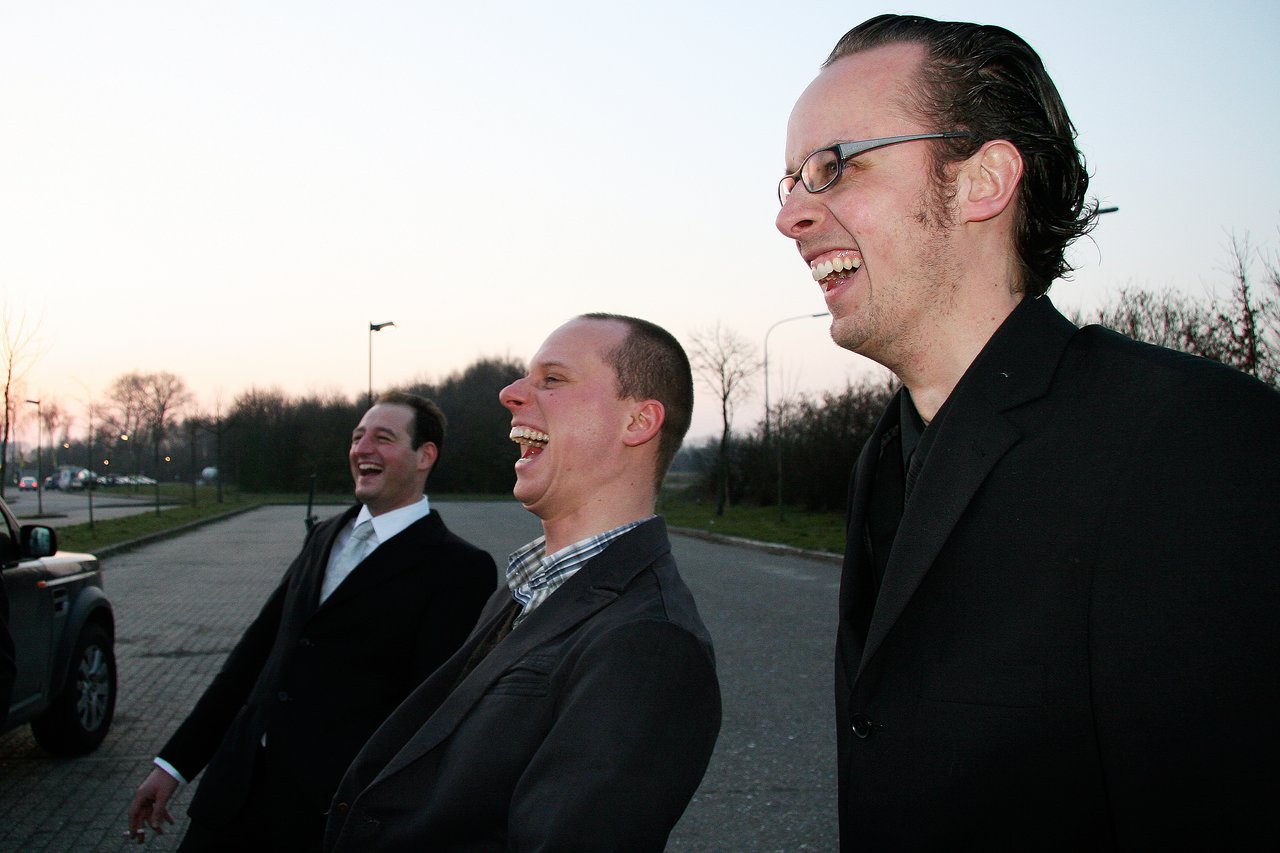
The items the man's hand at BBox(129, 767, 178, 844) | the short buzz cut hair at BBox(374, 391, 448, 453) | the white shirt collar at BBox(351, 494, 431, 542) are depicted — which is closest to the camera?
the man's hand at BBox(129, 767, 178, 844)

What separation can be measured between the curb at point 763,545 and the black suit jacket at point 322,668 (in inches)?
470

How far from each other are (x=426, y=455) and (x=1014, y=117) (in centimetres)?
321

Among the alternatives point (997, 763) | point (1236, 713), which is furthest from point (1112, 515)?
point (997, 763)

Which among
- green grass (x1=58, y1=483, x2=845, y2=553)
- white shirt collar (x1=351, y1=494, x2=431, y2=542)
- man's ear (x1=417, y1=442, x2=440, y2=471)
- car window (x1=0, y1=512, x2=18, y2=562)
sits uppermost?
man's ear (x1=417, y1=442, x2=440, y2=471)

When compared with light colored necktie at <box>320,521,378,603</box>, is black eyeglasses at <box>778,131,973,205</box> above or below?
above

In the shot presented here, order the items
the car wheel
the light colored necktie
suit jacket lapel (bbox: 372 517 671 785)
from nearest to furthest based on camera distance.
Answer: suit jacket lapel (bbox: 372 517 671 785) → the light colored necktie → the car wheel

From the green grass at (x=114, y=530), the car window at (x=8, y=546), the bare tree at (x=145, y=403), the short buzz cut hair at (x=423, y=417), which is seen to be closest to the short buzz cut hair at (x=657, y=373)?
the short buzz cut hair at (x=423, y=417)

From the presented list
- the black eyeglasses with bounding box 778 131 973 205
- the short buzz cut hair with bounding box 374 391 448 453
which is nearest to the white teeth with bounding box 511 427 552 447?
the black eyeglasses with bounding box 778 131 973 205

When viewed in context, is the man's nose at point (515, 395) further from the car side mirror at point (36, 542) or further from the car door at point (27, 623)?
the car door at point (27, 623)

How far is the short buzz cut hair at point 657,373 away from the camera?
2.42 meters

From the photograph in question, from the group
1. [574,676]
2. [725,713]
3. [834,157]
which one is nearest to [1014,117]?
[834,157]

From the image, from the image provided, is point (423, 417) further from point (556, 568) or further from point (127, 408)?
point (127, 408)

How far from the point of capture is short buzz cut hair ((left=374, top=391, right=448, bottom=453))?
4.33 meters

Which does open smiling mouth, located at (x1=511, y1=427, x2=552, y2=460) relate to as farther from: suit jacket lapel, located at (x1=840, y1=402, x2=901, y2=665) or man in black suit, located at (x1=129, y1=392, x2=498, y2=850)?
man in black suit, located at (x1=129, y1=392, x2=498, y2=850)
